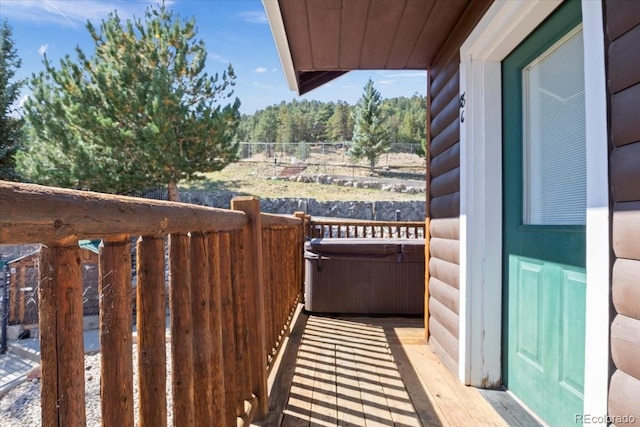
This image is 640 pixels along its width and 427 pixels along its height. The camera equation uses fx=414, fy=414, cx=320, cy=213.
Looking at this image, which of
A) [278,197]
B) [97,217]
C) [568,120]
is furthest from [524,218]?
[278,197]

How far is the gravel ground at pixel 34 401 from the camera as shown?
2213mm

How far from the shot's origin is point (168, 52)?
13.6m

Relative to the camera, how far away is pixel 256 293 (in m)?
1.91

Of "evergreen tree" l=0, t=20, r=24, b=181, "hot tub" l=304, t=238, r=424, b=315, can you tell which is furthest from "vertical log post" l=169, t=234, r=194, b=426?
"evergreen tree" l=0, t=20, r=24, b=181

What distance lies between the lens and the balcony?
650 mm

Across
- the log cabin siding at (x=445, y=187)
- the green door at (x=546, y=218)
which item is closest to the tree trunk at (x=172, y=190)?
the log cabin siding at (x=445, y=187)

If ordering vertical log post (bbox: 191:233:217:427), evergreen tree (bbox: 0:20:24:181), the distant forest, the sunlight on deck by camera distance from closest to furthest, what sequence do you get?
vertical log post (bbox: 191:233:217:427) < the sunlight on deck < evergreen tree (bbox: 0:20:24:181) < the distant forest

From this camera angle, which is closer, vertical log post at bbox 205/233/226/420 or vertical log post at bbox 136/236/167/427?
vertical log post at bbox 136/236/167/427

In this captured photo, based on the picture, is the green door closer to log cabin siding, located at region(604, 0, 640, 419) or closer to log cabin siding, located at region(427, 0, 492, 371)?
log cabin siding, located at region(427, 0, 492, 371)

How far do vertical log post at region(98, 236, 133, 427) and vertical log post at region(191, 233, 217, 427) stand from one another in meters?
0.42

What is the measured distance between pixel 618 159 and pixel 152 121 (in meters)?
12.5

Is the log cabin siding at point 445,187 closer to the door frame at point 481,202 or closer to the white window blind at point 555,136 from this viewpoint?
the door frame at point 481,202

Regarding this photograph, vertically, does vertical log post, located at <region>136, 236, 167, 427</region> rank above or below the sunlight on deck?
above

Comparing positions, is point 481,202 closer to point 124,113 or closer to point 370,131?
point 124,113
